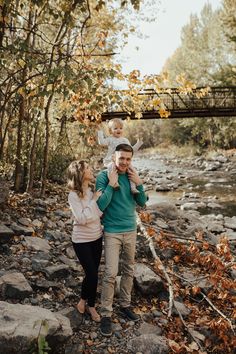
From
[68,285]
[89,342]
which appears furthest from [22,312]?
[68,285]

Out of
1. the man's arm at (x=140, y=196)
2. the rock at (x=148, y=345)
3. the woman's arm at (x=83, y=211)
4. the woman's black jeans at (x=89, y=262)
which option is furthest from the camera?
the man's arm at (x=140, y=196)

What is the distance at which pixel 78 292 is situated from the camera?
14.9 ft

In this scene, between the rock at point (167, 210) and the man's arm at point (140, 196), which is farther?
the rock at point (167, 210)

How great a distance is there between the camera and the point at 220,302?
16.5 feet

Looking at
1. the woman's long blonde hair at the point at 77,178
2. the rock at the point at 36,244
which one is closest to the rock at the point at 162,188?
the rock at the point at 36,244

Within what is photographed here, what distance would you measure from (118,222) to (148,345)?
4.09ft

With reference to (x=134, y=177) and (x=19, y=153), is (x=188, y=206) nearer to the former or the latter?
(x=19, y=153)

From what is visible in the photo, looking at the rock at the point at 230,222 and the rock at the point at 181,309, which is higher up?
the rock at the point at 181,309

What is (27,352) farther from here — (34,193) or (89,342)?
(34,193)

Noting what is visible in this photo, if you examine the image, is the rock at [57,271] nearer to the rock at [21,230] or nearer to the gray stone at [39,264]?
the gray stone at [39,264]

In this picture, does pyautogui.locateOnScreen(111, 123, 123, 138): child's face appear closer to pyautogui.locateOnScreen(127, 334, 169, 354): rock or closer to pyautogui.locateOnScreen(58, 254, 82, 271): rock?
pyautogui.locateOnScreen(58, 254, 82, 271): rock

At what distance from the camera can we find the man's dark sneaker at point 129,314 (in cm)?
415

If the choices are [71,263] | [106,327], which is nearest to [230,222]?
[71,263]

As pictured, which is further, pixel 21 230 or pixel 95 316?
pixel 21 230
